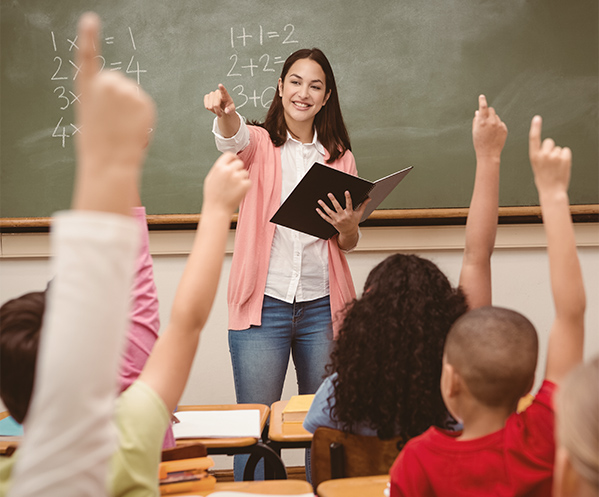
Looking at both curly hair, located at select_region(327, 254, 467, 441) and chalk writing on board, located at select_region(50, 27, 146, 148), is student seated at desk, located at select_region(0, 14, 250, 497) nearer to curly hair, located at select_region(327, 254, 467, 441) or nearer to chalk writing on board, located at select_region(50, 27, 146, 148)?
curly hair, located at select_region(327, 254, 467, 441)

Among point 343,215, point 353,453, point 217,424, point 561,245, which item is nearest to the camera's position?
point 561,245

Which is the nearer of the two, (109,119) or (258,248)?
(109,119)

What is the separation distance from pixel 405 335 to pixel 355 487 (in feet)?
1.06

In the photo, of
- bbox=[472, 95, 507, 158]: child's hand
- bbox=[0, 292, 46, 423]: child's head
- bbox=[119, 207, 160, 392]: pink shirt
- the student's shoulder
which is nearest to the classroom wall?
bbox=[472, 95, 507, 158]: child's hand

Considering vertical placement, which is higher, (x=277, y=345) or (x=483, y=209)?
(x=483, y=209)

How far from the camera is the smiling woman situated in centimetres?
199

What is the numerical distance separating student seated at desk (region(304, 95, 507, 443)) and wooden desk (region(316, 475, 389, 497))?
11cm

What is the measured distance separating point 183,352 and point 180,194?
197 centimetres

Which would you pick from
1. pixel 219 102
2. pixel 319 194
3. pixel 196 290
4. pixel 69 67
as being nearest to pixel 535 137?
pixel 196 290

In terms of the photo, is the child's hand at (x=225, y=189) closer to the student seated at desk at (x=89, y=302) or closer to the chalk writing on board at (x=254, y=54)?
the student seated at desk at (x=89, y=302)

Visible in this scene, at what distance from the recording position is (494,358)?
0.95 m

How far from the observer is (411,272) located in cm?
133

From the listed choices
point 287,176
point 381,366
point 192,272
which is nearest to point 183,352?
point 192,272

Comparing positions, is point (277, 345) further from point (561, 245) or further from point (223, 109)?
point (561, 245)
